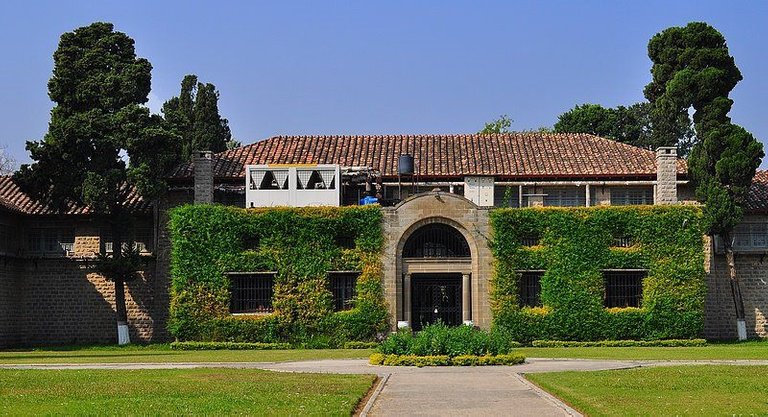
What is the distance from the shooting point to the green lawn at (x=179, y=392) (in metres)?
17.8

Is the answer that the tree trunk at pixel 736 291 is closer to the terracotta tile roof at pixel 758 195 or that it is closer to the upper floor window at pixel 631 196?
the terracotta tile roof at pixel 758 195

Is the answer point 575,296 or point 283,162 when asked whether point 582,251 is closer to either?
point 575,296

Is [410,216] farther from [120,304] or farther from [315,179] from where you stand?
[120,304]

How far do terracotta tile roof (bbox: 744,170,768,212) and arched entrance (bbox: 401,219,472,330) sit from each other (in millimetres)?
13304

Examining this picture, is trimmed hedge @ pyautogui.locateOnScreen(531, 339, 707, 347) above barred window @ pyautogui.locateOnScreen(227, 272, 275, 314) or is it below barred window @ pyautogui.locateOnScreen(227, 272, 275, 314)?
below

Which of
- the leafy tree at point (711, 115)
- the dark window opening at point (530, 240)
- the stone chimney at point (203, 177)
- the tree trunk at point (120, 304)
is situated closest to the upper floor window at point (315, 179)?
the stone chimney at point (203, 177)

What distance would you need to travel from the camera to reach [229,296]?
154ft

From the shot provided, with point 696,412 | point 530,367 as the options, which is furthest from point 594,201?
point 696,412

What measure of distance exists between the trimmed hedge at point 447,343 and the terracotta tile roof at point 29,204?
22.4 metres

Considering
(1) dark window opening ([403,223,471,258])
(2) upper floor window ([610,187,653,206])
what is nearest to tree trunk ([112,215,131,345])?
(1) dark window opening ([403,223,471,258])

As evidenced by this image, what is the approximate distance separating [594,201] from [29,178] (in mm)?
24576

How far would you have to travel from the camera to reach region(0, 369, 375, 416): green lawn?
17.8 meters

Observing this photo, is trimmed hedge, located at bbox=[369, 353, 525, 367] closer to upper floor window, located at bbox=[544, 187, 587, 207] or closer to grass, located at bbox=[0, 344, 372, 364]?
grass, located at bbox=[0, 344, 372, 364]

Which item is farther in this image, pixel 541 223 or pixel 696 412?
pixel 541 223
